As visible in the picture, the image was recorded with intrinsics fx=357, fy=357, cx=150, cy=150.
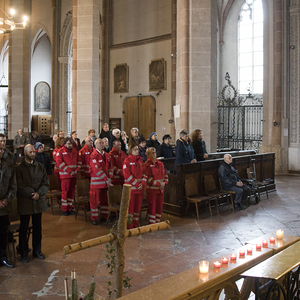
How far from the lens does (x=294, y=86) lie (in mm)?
14688

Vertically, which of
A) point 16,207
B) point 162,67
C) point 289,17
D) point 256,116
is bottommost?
point 16,207

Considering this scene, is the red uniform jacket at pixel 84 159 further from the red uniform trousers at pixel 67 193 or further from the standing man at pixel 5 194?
the standing man at pixel 5 194

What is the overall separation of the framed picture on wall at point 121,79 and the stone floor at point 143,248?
12062mm

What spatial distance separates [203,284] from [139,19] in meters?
17.7

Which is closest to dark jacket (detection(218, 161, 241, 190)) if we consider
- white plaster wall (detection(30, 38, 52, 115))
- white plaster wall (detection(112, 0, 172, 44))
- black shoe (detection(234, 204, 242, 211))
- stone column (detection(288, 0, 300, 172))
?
black shoe (detection(234, 204, 242, 211))

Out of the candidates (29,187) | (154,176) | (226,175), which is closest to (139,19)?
(226,175)

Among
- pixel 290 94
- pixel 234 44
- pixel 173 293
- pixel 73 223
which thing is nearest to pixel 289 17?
pixel 290 94

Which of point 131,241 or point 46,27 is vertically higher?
point 46,27

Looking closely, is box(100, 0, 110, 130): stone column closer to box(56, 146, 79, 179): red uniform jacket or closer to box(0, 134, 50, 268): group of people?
box(56, 146, 79, 179): red uniform jacket

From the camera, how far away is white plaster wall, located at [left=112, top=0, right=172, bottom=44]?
57.3ft

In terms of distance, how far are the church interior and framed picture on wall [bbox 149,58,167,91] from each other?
0.22 ft

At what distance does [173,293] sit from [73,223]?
4.97 meters

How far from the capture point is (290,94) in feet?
48.6

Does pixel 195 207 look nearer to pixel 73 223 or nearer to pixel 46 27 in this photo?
pixel 73 223
